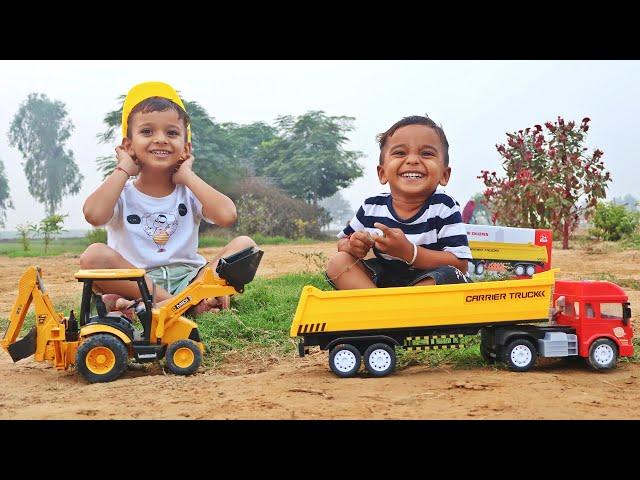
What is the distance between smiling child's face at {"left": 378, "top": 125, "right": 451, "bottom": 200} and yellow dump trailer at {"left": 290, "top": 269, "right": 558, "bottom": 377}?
83cm

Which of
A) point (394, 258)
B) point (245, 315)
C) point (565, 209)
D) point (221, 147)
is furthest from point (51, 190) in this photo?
point (394, 258)

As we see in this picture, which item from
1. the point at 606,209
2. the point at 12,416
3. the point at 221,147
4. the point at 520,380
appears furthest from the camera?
the point at 221,147

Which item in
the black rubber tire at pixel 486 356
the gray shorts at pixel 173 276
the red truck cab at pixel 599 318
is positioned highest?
the gray shorts at pixel 173 276

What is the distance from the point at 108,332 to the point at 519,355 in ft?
9.41

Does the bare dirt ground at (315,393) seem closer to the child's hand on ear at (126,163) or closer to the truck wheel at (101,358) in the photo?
the truck wheel at (101,358)

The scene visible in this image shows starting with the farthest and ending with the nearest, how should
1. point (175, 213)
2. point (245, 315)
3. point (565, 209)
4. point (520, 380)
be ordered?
point (565, 209) → point (245, 315) → point (175, 213) → point (520, 380)

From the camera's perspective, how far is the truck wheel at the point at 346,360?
518 cm

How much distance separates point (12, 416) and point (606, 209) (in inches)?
567

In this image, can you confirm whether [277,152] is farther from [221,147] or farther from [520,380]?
[520,380]

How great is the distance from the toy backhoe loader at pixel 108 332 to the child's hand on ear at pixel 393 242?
115cm

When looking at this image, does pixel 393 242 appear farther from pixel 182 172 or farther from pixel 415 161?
pixel 182 172

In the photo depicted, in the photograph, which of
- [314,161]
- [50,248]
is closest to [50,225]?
[50,248]

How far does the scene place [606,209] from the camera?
16344mm

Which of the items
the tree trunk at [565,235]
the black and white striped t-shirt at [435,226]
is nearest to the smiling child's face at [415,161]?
the black and white striped t-shirt at [435,226]
